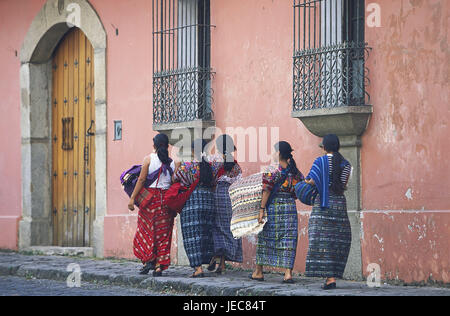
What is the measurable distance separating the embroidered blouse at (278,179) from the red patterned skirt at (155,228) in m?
1.51

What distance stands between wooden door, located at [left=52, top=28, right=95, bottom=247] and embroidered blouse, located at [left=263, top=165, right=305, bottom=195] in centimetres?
500

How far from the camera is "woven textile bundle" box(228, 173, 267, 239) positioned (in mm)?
9750

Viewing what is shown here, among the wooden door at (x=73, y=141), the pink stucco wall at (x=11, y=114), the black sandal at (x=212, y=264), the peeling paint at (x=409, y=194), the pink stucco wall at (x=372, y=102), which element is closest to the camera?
the pink stucco wall at (x=372, y=102)

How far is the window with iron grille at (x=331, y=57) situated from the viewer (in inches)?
391

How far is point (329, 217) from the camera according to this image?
8.96m

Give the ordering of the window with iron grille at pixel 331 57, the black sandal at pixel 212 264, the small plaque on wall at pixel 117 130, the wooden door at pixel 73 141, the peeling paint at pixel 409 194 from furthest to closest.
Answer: the wooden door at pixel 73 141
the small plaque on wall at pixel 117 130
the black sandal at pixel 212 264
the window with iron grille at pixel 331 57
the peeling paint at pixel 409 194

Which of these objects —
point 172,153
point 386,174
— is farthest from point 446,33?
point 172,153

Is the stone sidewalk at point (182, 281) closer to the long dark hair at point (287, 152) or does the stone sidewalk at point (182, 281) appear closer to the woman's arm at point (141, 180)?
the woman's arm at point (141, 180)

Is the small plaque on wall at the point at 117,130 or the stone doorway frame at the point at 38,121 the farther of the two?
the stone doorway frame at the point at 38,121

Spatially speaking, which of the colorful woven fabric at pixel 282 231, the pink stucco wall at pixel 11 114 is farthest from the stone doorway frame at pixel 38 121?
the colorful woven fabric at pixel 282 231

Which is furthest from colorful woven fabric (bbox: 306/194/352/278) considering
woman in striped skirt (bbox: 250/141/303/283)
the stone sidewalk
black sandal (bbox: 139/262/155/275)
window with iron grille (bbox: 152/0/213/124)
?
window with iron grille (bbox: 152/0/213/124)

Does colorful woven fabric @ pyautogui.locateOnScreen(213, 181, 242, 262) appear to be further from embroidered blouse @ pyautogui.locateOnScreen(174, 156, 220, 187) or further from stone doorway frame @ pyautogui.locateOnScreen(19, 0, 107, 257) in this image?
stone doorway frame @ pyautogui.locateOnScreen(19, 0, 107, 257)
